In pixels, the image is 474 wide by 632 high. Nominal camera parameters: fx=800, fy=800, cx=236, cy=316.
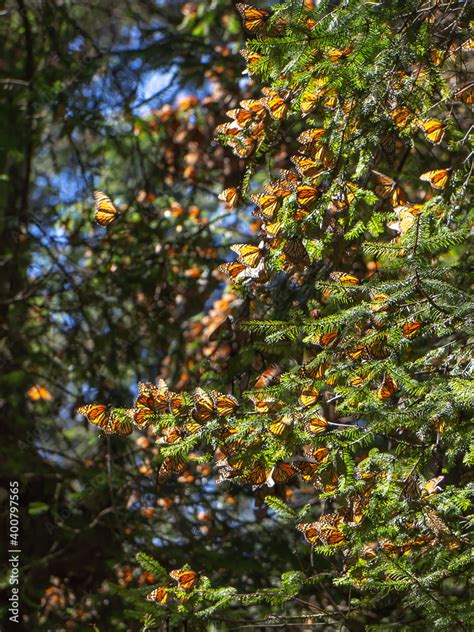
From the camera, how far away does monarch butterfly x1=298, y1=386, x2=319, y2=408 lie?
6.64 ft

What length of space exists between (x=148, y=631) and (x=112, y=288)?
2651 millimetres

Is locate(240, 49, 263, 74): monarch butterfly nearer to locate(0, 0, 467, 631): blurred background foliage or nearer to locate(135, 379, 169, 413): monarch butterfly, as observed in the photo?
locate(135, 379, 169, 413): monarch butterfly

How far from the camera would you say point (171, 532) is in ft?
14.5

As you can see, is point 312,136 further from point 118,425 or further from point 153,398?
point 118,425

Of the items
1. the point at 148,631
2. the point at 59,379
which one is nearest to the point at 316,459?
the point at 148,631

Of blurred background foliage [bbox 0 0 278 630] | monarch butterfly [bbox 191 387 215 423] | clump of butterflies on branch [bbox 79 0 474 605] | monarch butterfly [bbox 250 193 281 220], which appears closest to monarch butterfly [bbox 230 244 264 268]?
clump of butterflies on branch [bbox 79 0 474 605]

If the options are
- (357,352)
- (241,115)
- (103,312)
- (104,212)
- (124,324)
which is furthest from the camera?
(124,324)

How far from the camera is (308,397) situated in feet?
6.65

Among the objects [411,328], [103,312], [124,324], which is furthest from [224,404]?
[124,324]

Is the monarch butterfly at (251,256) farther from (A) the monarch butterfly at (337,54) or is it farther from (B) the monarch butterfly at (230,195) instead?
(A) the monarch butterfly at (337,54)

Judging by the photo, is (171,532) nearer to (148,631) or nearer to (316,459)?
(148,631)

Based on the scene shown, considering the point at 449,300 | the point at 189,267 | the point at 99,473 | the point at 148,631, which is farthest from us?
the point at 189,267

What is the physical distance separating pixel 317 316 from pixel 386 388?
418mm

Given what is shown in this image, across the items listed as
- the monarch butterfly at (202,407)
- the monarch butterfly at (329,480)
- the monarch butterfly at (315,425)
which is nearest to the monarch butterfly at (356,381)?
the monarch butterfly at (315,425)
